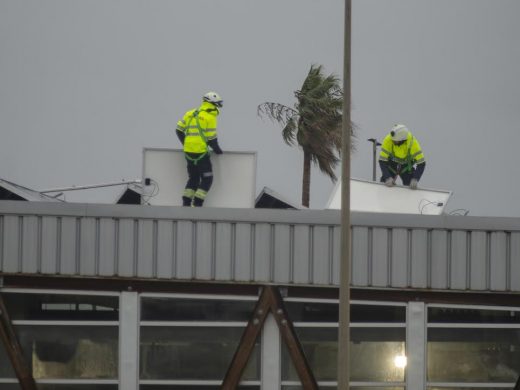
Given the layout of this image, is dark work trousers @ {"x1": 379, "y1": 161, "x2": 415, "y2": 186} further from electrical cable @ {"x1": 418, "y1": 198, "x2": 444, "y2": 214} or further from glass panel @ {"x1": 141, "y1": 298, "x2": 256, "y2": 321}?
glass panel @ {"x1": 141, "y1": 298, "x2": 256, "y2": 321}

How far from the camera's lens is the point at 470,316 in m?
24.3

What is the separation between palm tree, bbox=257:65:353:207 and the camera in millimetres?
44969

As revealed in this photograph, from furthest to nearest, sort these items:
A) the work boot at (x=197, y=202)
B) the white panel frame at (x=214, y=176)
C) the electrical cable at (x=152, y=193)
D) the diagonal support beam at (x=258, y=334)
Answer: the white panel frame at (x=214, y=176) → the electrical cable at (x=152, y=193) → the work boot at (x=197, y=202) → the diagonal support beam at (x=258, y=334)

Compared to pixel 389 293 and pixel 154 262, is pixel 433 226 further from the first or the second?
pixel 154 262

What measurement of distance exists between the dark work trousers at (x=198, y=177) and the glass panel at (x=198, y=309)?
194 centimetres

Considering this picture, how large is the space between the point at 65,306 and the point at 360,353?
4732mm

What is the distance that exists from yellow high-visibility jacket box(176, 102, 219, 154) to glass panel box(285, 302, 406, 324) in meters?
3.21

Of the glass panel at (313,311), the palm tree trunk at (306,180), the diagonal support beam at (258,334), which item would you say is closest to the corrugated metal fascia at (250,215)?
the diagonal support beam at (258,334)

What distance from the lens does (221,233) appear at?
24031 millimetres

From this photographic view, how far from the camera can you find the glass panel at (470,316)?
79.7 feet

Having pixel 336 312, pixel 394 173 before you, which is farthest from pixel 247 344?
pixel 394 173

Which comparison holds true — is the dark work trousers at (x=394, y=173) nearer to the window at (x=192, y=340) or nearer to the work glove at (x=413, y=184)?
the work glove at (x=413, y=184)

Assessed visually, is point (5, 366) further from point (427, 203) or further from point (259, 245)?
point (427, 203)

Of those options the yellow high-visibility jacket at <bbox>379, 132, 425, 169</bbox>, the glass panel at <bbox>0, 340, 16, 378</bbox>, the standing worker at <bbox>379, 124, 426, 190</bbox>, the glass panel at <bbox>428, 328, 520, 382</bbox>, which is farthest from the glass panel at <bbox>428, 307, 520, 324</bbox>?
the glass panel at <bbox>0, 340, 16, 378</bbox>
